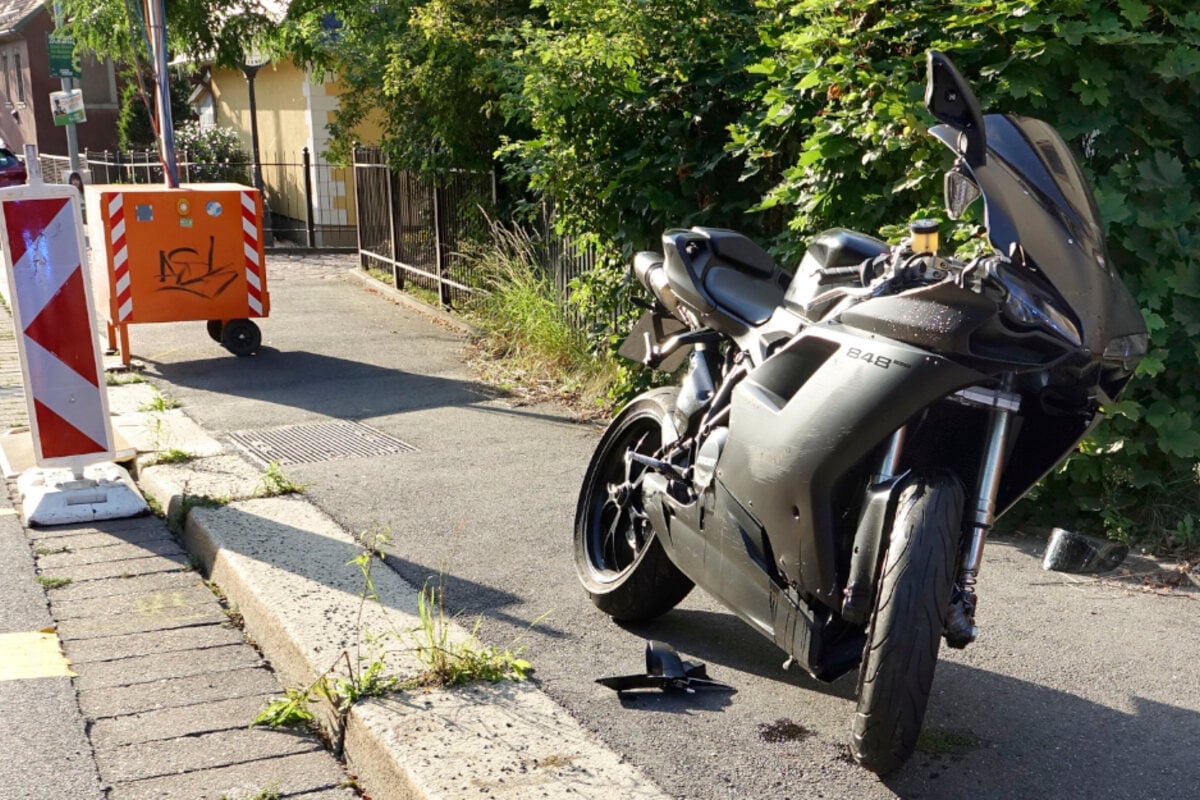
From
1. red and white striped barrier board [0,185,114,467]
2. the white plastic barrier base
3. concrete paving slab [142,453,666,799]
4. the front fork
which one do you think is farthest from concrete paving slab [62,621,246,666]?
the front fork

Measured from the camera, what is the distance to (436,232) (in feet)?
41.8

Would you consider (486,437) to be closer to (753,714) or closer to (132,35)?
(753,714)

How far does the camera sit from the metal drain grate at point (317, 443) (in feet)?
22.9

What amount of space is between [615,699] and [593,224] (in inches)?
184

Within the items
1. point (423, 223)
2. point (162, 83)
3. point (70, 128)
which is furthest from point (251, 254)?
point (70, 128)

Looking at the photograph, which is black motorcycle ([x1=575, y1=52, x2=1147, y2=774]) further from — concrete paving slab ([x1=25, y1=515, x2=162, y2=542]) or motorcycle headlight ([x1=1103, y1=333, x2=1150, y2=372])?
concrete paving slab ([x1=25, y1=515, x2=162, y2=542])

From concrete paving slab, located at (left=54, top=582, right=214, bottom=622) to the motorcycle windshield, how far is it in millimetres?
3409

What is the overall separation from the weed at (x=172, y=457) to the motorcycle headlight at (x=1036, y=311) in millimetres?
4962

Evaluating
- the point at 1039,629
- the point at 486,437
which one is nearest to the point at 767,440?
the point at 1039,629

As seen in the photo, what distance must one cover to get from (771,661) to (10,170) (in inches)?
1159

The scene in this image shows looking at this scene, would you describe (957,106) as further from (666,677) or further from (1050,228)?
(666,677)

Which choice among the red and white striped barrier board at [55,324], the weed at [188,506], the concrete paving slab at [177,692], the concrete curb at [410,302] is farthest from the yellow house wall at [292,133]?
the concrete paving slab at [177,692]

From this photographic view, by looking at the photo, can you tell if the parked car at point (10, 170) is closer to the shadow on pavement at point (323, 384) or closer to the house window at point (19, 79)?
the house window at point (19, 79)

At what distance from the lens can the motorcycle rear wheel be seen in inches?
116
